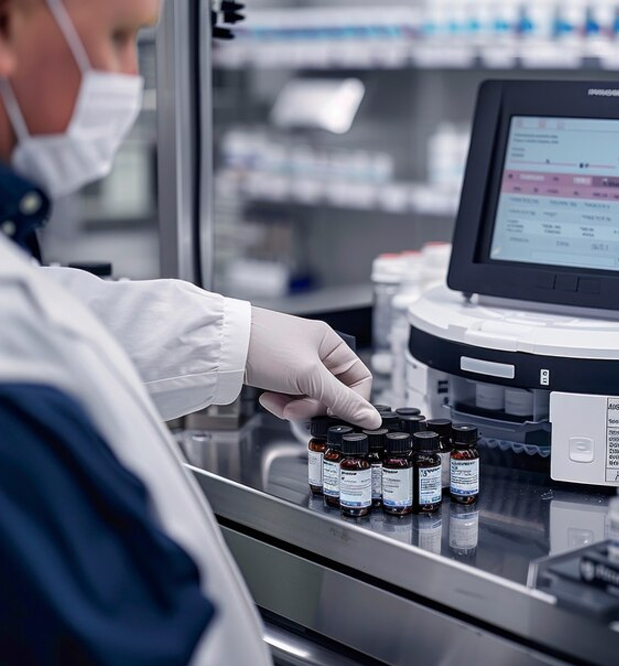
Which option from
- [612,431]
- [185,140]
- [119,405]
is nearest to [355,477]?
[612,431]

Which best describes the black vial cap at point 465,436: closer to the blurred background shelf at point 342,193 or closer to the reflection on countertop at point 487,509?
the reflection on countertop at point 487,509

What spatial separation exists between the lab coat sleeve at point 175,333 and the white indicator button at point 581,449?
19.0 inches

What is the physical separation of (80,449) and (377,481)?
0.66 meters

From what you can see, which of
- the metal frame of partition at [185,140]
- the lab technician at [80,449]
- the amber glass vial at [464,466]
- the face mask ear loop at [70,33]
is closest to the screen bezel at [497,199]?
the amber glass vial at [464,466]

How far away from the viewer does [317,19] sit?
4.80 m

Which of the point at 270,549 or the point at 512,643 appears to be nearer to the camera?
the point at 512,643

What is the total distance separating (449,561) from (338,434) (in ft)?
0.82

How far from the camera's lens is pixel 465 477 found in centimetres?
150

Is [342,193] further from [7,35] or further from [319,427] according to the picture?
[7,35]

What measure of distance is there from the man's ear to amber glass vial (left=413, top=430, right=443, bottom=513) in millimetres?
723

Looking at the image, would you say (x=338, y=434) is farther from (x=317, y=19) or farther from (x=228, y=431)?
(x=317, y=19)

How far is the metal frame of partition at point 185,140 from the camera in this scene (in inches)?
80.7

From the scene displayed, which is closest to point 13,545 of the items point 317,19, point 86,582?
point 86,582

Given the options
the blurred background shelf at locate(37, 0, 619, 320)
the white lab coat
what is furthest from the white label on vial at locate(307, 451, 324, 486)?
the blurred background shelf at locate(37, 0, 619, 320)
